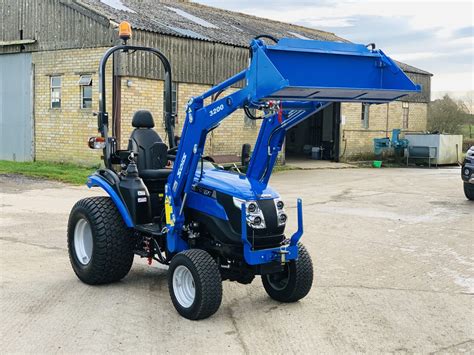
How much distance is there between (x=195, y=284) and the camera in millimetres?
5156

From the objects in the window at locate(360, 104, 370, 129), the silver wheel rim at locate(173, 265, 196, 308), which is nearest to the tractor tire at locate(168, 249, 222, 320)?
the silver wheel rim at locate(173, 265, 196, 308)

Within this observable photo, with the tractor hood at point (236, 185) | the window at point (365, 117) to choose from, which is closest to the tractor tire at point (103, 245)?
the tractor hood at point (236, 185)

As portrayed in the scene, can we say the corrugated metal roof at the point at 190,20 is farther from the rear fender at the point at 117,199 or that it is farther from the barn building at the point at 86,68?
the rear fender at the point at 117,199

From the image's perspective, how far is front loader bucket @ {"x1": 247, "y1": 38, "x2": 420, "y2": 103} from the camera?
4.76 meters

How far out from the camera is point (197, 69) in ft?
63.4

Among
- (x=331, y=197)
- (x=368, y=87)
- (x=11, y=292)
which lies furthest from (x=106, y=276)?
(x=331, y=197)

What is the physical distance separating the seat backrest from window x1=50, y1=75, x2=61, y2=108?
41.9 ft

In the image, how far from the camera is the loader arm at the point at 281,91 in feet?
15.8

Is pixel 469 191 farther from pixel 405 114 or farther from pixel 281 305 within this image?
pixel 405 114

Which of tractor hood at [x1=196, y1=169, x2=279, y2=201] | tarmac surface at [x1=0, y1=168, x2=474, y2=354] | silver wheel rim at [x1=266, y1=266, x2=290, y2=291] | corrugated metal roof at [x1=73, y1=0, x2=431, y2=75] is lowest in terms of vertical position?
tarmac surface at [x1=0, y1=168, x2=474, y2=354]

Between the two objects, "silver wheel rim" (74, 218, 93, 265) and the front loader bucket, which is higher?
the front loader bucket

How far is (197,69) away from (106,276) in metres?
13.9

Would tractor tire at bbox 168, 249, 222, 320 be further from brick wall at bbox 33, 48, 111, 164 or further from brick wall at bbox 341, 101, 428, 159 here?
brick wall at bbox 341, 101, 428, 159

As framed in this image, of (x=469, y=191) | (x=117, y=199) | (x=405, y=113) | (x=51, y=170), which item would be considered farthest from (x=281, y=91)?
(x=405, y=113)
